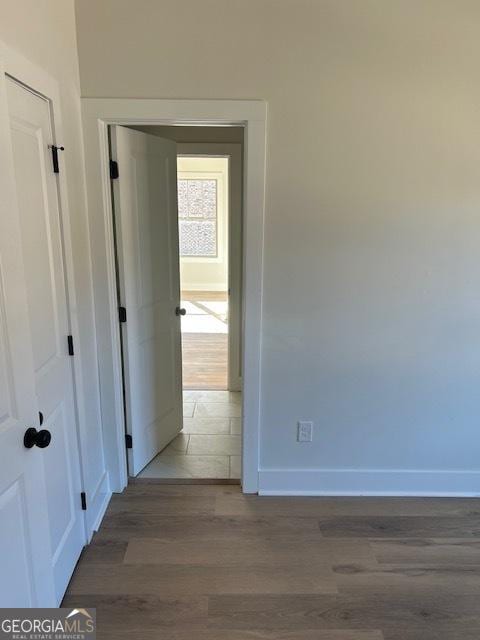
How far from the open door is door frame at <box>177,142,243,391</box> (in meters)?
0.78

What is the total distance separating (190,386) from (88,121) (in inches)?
108

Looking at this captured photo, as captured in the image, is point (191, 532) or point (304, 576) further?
point (191, 532)

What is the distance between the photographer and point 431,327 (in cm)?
246

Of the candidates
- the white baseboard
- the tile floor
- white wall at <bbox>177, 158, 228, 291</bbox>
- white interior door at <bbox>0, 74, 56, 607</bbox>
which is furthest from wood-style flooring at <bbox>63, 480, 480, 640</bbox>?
white wall at <bbox>177, 158, 228, 291</bbox>

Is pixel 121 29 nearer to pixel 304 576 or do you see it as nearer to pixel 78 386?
pixel 78 386

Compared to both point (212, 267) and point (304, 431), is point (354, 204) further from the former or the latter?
point (212, 267)

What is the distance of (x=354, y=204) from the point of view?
90.7 inches

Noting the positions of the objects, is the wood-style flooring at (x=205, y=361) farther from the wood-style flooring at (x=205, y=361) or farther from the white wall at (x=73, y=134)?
the white wall at (x=73, y=134)

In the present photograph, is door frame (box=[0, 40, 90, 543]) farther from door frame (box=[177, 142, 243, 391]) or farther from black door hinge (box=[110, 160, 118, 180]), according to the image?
door frame (box=[177, 142, 243, 391])

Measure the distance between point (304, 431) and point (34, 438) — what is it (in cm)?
165

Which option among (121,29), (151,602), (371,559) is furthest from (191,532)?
(121,29)

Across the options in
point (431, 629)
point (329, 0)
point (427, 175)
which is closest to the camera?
point (431, 629)

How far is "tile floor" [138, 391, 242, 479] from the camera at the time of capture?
9.49ft

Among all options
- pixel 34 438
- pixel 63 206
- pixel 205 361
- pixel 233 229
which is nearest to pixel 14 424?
pixel 34 438
